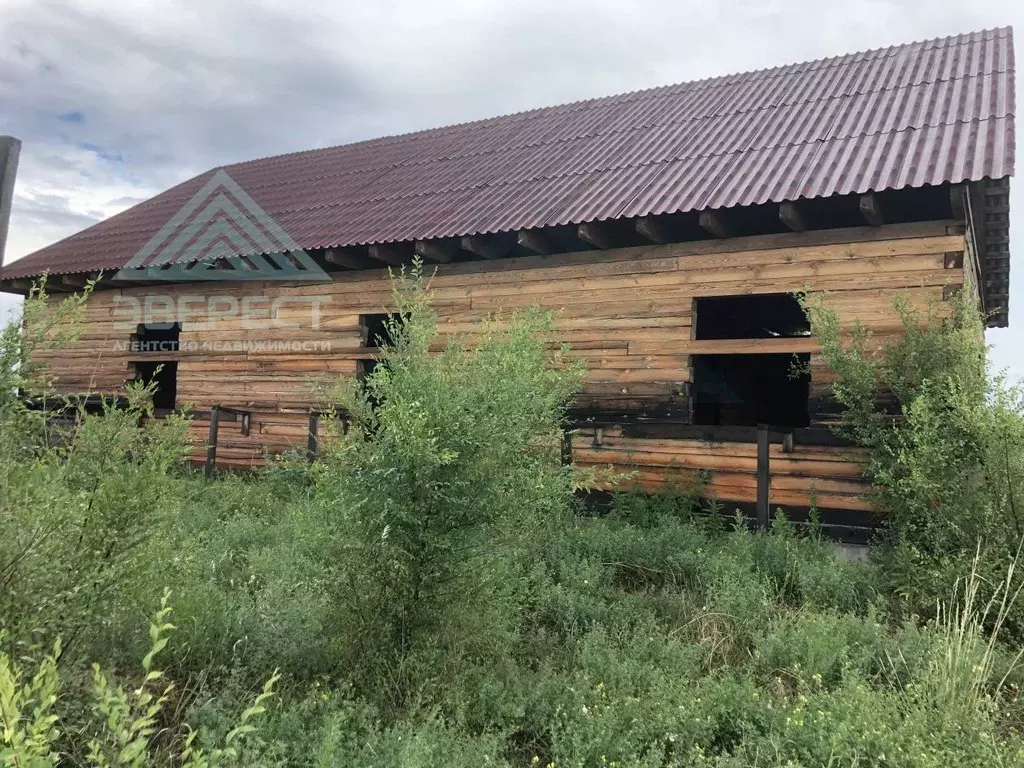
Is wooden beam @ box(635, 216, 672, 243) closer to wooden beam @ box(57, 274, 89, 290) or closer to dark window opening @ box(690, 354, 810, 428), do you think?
dark window opening @ box(690, 354, 810, 428)

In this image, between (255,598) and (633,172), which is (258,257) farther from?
(255,598)

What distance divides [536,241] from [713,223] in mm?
2039

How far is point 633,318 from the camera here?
7922mm

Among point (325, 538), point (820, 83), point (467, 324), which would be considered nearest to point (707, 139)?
point (820, 83)

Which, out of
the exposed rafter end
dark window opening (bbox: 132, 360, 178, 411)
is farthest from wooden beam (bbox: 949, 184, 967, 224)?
the exposed rafter end

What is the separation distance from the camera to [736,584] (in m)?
4.81

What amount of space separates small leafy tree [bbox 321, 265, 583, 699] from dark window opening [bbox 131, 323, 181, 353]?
377 inches

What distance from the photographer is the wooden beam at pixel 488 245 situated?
8539 millimetres

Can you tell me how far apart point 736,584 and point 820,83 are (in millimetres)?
7702

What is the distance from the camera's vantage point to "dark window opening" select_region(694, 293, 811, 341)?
10.5m

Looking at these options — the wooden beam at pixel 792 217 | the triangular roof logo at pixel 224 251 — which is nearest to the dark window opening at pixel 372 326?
the triangular roof logo at pixel 224 251

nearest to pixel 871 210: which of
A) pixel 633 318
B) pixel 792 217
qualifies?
pixel 792 217

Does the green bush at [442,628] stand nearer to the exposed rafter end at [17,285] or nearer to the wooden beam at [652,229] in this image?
the wooden beam at [652,229]

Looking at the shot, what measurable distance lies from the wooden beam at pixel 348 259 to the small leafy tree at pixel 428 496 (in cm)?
609
